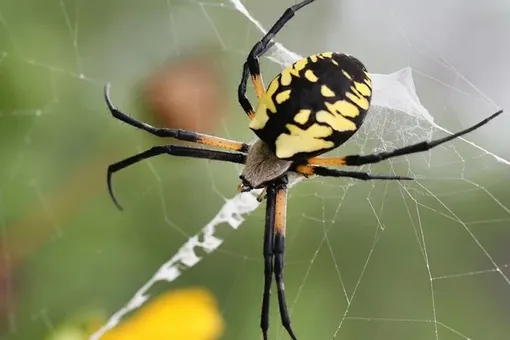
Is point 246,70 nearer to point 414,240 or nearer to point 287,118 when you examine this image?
point 287,118

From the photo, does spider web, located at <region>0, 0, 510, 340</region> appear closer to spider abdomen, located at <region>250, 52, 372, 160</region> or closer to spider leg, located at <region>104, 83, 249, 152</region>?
spider leg, located at <region>104, 83, 249, 152</region>

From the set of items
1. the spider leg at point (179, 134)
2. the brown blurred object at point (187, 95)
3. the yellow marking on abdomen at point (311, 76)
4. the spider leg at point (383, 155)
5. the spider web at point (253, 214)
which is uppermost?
the yellow marking on abdomen at point (311, 76)

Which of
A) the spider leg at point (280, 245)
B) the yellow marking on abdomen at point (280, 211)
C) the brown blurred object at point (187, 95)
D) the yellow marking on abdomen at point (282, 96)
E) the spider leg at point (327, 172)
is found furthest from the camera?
the brown blurred object at point (187, 95)

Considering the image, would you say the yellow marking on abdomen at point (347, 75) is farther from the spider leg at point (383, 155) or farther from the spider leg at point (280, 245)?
the spider leg at point (280, 245)

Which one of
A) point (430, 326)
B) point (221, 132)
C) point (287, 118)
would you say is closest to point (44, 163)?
point (221, 132)

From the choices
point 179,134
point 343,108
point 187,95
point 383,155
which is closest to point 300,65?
point 343,108

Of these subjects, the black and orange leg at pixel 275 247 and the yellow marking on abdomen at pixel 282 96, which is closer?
the yellow marking on abdomen at pixel 282 96

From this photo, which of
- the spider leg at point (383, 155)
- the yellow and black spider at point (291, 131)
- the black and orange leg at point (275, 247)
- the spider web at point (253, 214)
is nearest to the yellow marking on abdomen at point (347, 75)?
the yellow and black spider at point (291, 131)

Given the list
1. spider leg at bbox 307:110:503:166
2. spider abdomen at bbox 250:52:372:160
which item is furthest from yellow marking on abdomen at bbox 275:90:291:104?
spider leg at bbox 307:110:503:166
